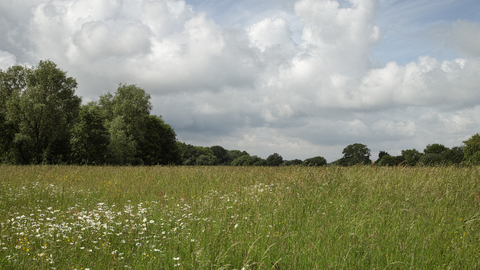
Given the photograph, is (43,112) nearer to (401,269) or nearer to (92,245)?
(92,245)

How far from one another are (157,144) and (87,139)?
1811 cm

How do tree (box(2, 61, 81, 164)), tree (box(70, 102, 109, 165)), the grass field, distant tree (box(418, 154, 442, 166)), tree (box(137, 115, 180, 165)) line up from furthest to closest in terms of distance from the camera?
tree (box(137, 115, 180, 165))
tree (box(70, 102, 109, 165))
tree (box(2, 61, 81, 164))
distant tree (box(418, 154, 442, 166))
the grass field

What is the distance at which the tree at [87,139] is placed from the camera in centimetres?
3300

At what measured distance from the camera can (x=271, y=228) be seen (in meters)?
4.85

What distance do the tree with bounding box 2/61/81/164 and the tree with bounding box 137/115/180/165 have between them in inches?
444

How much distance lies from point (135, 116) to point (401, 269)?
142 ft

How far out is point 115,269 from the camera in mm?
3969

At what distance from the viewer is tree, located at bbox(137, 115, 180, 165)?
4724 cm

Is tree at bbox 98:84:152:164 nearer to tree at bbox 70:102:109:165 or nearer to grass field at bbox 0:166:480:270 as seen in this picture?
tree at bbox 70:102:109:165

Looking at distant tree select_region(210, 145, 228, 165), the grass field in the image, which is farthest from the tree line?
distant tree select_region(210, 145, 228, 165)

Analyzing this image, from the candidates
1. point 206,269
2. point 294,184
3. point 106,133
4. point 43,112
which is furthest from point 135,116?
point 206,269

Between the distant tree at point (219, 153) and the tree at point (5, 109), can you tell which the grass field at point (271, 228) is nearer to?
the tree at point (5, 109)

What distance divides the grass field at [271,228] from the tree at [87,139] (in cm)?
2533

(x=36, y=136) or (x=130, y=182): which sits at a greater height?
(x=36, y=136)
